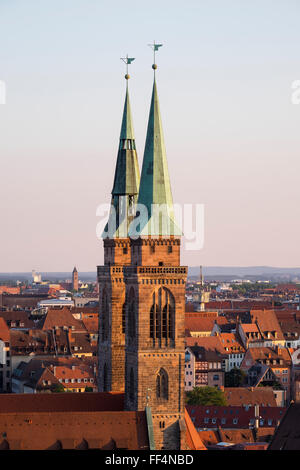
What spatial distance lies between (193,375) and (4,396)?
10278 cm

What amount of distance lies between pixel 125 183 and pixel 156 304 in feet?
35.6

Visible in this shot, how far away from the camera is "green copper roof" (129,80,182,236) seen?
8581cm

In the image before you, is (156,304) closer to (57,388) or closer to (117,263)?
(117,263)

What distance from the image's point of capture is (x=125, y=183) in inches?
3615

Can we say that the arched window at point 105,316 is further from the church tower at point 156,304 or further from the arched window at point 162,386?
the arched window at point 162,386

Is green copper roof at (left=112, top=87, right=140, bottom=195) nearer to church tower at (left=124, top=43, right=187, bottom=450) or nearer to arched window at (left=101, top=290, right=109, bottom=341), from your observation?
church tower at (left=124, top=43, right=187, bottom=450)

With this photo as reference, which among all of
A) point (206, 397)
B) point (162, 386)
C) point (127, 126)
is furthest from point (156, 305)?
point (206, 397)

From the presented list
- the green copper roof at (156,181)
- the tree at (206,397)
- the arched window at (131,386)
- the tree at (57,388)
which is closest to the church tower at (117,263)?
the green copper roof at (156,181)

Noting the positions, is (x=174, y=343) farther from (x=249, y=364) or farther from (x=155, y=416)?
(x=249, y=364)

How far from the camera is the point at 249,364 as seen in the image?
197875mm

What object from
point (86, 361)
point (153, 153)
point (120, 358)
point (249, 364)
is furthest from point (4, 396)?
point (249, 364)

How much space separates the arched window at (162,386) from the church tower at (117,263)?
22.9 feet

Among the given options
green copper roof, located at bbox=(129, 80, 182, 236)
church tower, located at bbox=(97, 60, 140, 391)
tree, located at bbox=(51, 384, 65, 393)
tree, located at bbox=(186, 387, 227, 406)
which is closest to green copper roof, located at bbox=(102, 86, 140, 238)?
church tower, located at bbox=(97, 60, 140, 391)

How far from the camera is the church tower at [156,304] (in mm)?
83250
